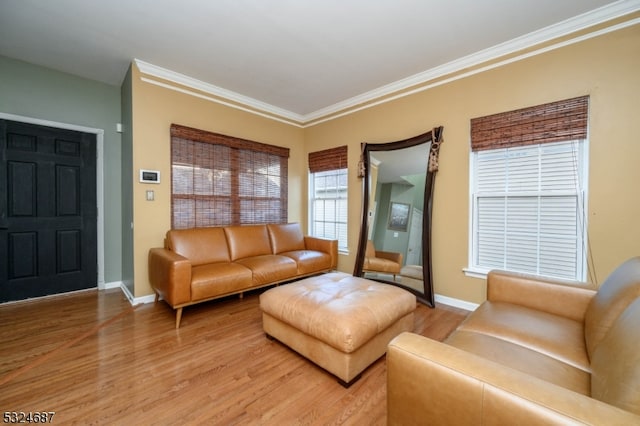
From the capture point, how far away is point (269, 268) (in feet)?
10.3

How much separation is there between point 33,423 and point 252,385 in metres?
1.14

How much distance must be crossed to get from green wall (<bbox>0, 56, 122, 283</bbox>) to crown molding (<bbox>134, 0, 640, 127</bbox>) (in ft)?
3.46

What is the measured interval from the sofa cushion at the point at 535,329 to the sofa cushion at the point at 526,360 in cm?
5

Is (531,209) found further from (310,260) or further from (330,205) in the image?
(330,205)

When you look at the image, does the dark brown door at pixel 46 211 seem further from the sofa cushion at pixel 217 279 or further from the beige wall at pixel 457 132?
the sofa cushion at pixel 217 279

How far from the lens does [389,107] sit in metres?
3.56

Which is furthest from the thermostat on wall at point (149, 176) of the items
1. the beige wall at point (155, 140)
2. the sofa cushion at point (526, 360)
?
the sofa cushion at point (526, 360)

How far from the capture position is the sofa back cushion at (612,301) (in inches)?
46.8

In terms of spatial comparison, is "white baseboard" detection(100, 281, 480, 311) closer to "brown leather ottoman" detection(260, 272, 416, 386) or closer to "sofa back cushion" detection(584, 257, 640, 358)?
Answer: "brown leather ottoman" detection(260, 272, 416, 386)

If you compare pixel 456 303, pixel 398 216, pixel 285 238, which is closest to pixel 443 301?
pixel 456 303

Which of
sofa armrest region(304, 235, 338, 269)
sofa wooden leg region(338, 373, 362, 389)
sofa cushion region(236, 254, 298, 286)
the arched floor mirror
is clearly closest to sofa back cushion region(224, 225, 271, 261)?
sofa cushion region(236, 254, 298, 286)

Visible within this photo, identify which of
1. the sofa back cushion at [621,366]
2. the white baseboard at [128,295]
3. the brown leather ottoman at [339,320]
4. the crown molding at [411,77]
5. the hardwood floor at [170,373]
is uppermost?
the crown molding at [411,77]

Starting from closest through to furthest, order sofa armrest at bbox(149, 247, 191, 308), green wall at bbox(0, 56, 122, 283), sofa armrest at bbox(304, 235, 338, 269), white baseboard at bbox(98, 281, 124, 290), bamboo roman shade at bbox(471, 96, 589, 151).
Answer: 1. bamboo roman shade at bbox(471, 96, 589, 151)
2. sofa armrest at bbox(149, 247, 191, 308)
3. green wall at bbox(0, 56, 122, 283)
4. white baseboard at bbox(98, 281, 124, 290)
5. sofa armrest at bbox(304, 235, 338, 269)

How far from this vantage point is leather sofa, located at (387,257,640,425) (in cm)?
73
